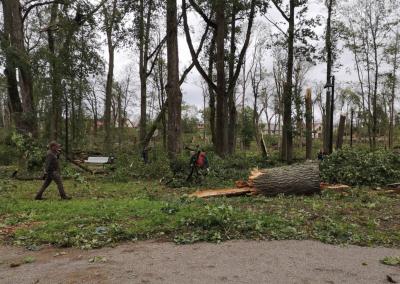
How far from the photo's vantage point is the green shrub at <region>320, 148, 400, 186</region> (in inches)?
605

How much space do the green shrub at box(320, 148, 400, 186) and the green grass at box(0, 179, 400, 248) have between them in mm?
4400

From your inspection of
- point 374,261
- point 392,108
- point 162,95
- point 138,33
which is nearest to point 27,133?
point 138,33

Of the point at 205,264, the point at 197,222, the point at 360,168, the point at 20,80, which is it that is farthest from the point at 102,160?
the point at 205,264

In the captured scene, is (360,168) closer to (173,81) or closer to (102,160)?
(173,81)

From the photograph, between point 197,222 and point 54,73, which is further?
point 54,73

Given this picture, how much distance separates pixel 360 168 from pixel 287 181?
477 centimetres

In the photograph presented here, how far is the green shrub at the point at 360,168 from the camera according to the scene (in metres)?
15.4

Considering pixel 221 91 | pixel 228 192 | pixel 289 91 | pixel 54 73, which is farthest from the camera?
pixel 289 91

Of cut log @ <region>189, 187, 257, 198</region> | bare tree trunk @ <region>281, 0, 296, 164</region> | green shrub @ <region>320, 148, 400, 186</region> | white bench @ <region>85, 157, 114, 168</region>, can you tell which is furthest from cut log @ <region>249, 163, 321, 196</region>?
white bench @ <region>85, 157, 114, 168</region>

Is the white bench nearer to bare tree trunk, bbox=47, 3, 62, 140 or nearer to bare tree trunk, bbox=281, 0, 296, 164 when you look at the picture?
bare tree trunk, bbox=47, 3, 62, 140

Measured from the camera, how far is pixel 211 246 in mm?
6988

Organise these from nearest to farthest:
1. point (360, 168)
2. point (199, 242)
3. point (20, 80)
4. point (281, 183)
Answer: point (199, 242) < point (281, 183) < point (360, 168) < point (20, 80)

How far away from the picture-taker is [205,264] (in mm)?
6094

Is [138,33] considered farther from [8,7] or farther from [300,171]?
[300,171]
